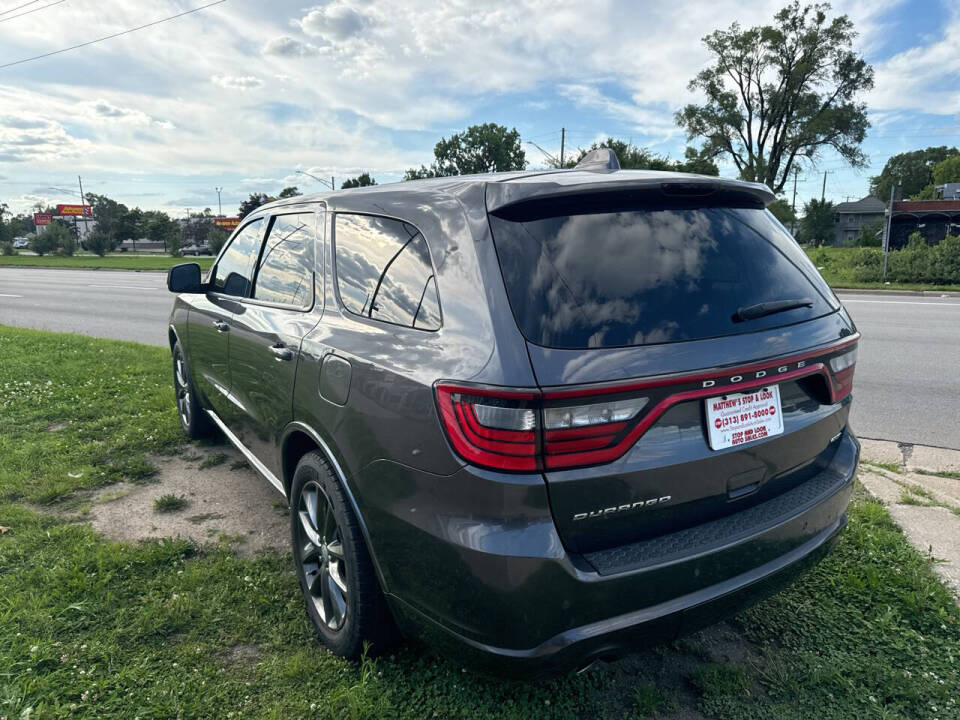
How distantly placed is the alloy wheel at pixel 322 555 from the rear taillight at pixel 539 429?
2.84 ft

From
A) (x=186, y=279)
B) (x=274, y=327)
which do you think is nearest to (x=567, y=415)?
(x=274, y=327)

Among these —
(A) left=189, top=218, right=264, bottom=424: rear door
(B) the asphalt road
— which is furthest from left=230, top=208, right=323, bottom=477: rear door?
(B) the asphalt road

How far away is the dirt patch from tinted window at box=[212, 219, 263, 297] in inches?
48.3

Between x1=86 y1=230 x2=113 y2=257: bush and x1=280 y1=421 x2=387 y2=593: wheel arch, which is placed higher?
x1=86 y1=230 x2=113 y2=257: bush

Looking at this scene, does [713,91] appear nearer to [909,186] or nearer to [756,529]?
[756,529]

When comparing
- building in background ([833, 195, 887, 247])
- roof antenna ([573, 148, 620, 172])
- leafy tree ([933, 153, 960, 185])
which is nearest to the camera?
roof antenna ([573, 148, 620, 172])

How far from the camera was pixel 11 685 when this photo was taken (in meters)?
2.28

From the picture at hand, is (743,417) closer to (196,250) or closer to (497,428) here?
(497,428)

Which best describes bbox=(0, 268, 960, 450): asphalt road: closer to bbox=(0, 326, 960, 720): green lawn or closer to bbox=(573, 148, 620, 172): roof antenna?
bbox=(0, 326, 960, 720): green lawn

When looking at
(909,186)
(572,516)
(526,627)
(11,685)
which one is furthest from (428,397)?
(909,186)

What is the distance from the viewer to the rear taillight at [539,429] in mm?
1685

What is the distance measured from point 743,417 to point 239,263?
3075mm

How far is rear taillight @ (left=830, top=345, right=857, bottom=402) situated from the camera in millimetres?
2299

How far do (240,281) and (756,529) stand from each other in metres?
3.01
